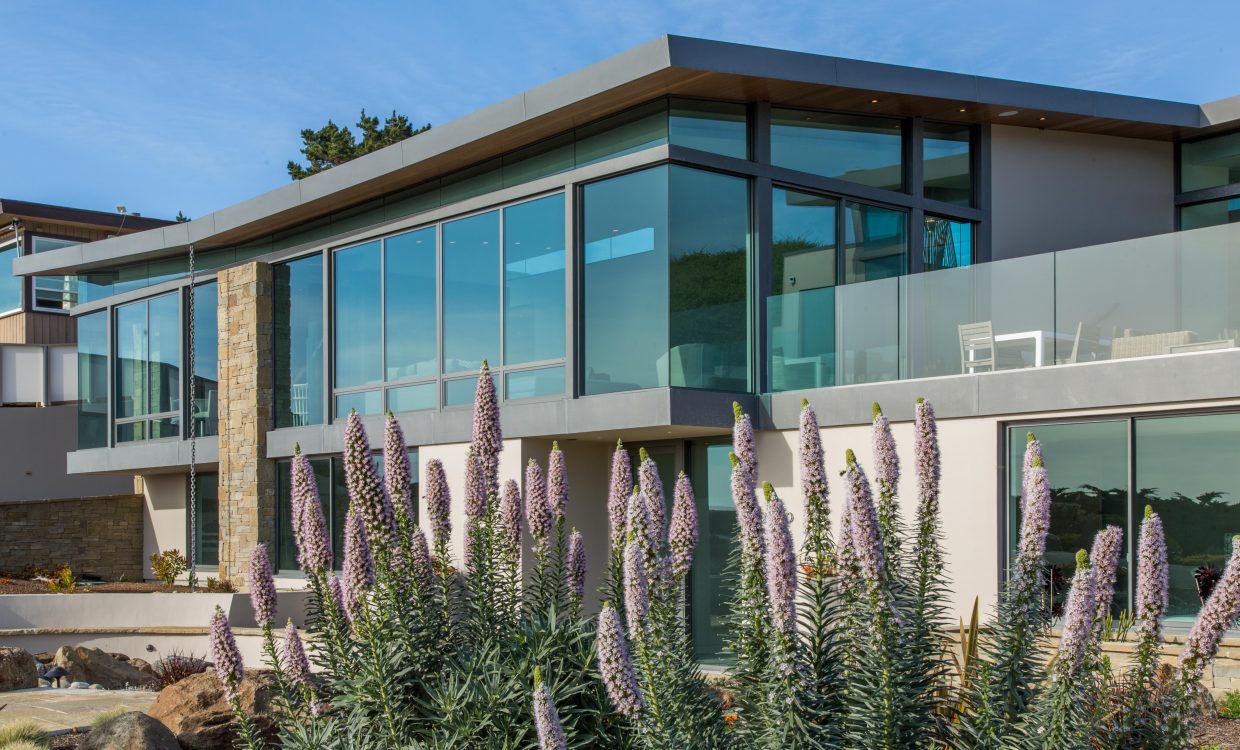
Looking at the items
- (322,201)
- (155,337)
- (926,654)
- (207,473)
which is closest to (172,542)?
(207,473)

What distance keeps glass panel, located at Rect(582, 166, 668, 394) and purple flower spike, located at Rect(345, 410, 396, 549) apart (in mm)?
8214

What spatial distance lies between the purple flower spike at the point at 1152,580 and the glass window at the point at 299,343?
1525 centimetres

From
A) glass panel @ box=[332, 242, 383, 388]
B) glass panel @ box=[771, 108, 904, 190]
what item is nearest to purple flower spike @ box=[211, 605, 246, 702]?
glass panel @ box=[771, 108, 904, 190]

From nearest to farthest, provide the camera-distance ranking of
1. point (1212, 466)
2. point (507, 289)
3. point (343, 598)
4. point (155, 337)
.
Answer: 1. point (343, 598)
2. point (1212, 466)
3. point (507, 289)
4. point (155, 337)

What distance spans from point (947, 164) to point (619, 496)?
11.6 m

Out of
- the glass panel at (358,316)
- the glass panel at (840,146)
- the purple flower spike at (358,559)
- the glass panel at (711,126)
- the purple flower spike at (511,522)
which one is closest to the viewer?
the purple flower spike at (358,559)

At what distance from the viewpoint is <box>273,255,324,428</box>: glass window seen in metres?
18.4

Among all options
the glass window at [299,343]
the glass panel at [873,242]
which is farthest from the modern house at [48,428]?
the glass panel at [873,242]

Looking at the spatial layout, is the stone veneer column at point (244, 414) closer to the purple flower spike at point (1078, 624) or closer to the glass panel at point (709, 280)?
the glass panel at point (709, 280)

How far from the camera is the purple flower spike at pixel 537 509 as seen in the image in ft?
19.2

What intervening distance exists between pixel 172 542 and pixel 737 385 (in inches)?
567

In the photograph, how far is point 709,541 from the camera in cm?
1401

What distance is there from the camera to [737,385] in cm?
1348

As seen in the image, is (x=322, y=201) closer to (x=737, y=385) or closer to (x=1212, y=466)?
(x=737, y=385)
